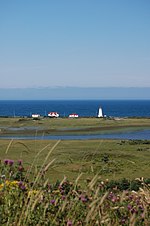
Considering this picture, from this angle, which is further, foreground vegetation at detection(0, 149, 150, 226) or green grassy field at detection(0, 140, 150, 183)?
green grassy field at detection(0, 140, 150, 183)

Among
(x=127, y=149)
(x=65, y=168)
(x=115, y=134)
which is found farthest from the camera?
(x=115, y=134)

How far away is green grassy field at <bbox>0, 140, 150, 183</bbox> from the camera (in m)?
17.3

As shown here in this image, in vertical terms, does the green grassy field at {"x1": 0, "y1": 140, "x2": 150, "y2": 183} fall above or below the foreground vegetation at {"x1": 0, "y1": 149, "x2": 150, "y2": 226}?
below

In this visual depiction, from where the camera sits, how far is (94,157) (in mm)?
22734

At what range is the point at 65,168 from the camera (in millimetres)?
19641

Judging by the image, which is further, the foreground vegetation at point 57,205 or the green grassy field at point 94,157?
the green grassy field at point 94,157

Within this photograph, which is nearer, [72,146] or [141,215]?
[141,215]

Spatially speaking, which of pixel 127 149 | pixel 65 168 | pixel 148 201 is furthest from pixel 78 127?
pixel 148 201

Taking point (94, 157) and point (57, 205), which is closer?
point (57, 205)

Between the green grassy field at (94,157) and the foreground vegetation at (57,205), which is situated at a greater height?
the foreground vegetation at (57,205)

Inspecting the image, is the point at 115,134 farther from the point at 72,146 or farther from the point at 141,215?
the point at 141,215

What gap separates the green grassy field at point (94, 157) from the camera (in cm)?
1733

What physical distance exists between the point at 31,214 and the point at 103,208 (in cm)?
105

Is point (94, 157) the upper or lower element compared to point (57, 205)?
lower
